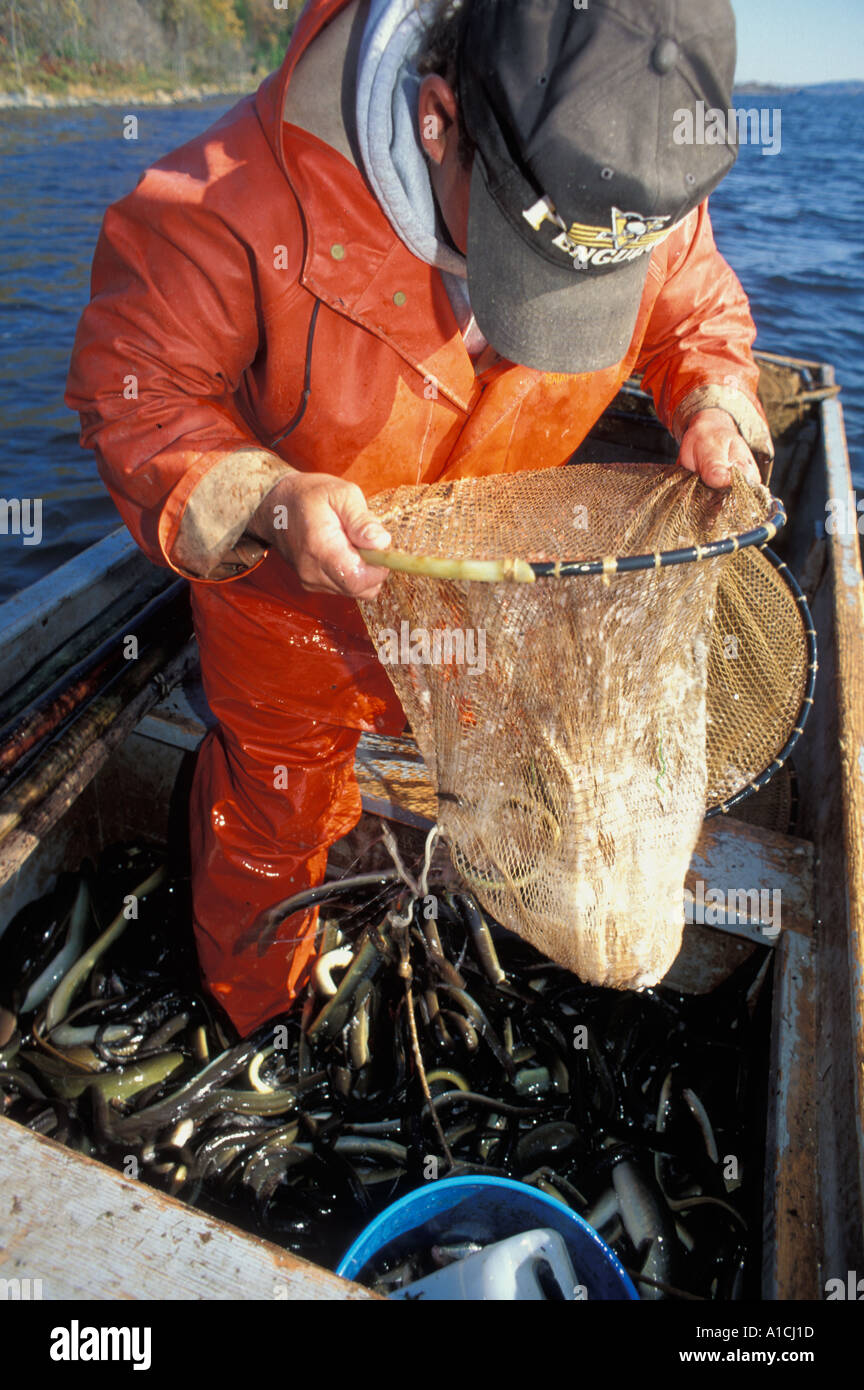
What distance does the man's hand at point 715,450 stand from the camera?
7.53 feet

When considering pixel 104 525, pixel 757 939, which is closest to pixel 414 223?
pixel 757 939

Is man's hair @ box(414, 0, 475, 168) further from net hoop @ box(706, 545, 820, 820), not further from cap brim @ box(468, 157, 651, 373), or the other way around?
net hoop @ box(706, 545, 820, 820)

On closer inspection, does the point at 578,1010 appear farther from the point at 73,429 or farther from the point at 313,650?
the point at 73,429

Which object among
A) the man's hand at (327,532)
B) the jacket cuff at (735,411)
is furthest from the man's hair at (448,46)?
the jacket cuff at (735,411)

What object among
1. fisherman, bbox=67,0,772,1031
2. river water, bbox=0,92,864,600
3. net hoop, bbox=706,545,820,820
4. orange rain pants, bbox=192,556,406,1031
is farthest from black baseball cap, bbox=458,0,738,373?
river water, bbox=0,92,864,600

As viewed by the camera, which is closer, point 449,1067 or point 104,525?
point 449,1067

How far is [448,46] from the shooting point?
A: 177cm

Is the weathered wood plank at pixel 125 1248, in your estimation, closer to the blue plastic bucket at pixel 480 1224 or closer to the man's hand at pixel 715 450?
the blue plastic bucket at pixel 480 1224

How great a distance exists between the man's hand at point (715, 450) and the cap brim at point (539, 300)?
51cm

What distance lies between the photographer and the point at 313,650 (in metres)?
2.68

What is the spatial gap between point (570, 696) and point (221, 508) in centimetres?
92

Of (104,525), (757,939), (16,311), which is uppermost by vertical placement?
(16,311)

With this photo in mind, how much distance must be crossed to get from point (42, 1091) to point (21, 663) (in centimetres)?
155

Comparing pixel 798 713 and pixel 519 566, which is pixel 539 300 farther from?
pixel 798 713
